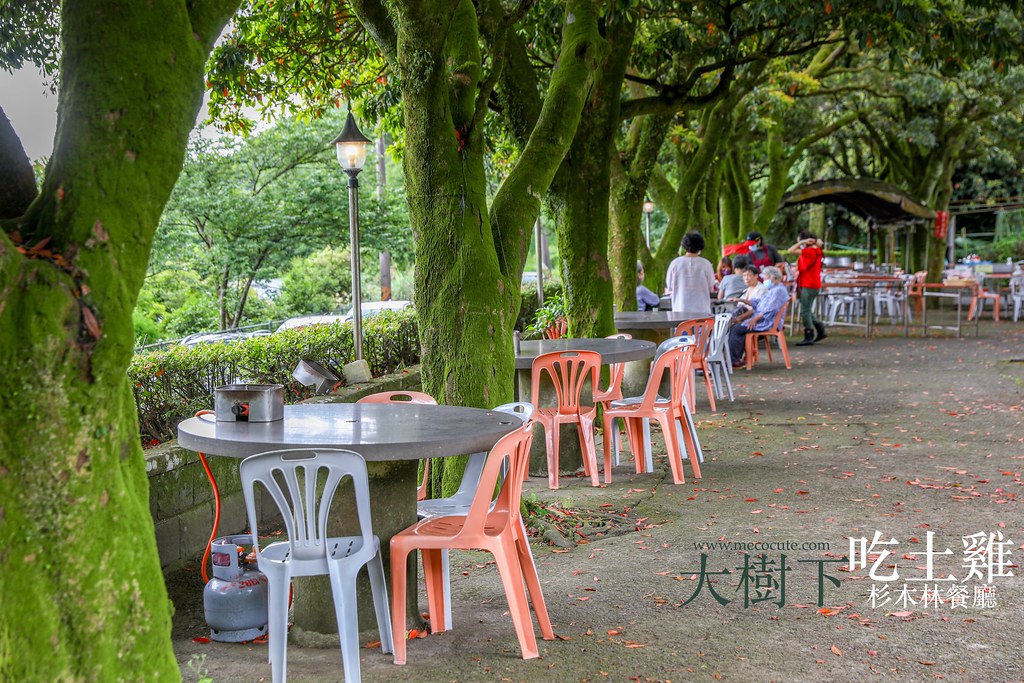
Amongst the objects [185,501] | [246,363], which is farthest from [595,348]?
[185,501]

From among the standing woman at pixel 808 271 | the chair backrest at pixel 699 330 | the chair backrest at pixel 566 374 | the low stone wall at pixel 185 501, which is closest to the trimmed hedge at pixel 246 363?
the low stone wall at pixel 185 501

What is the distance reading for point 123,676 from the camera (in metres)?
2.56

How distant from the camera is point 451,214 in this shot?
19.2 ft

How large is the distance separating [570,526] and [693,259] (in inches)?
251

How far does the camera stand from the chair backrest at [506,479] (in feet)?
13.0

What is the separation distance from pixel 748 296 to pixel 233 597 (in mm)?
10191

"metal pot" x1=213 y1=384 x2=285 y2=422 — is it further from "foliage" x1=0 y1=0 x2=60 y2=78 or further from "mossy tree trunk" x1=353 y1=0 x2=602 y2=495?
"foliage" x1=0 y1=0 x2=60 y2=78

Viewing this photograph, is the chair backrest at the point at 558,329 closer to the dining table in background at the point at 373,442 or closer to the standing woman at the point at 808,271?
the dining table in background at the point at 373,442

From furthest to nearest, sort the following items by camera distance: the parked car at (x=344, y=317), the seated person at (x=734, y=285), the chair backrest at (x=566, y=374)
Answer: the seated person at (x=734, y=285), the parked car at (x=344, y=317), the chair backrest at (x=566, y=374)

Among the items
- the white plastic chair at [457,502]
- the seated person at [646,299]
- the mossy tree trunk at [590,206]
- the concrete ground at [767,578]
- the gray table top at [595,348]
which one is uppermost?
the mossy tree trunk at [590,206]

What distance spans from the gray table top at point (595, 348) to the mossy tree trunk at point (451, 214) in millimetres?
1194

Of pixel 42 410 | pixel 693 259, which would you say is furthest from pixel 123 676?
pixel 693 259

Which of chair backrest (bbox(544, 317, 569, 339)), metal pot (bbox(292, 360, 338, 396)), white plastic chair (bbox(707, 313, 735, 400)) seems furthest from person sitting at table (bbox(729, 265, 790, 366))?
metal pot (bbox(292, 360, 338, 396))

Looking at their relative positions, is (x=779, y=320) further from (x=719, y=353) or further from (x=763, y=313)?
(x=719, y=353)
